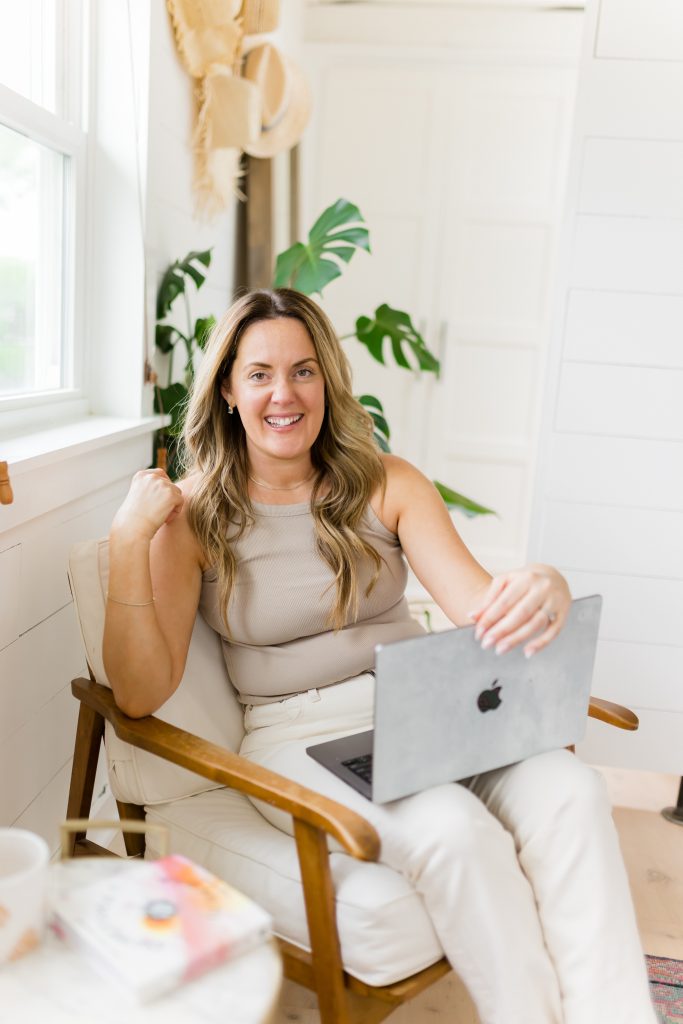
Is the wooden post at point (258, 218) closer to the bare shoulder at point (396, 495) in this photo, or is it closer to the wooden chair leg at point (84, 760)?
the bare shoulder at point (396, 495)

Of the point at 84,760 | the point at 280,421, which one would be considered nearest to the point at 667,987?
the point at 84,760

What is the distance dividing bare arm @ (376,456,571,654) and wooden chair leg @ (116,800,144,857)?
0.62 m

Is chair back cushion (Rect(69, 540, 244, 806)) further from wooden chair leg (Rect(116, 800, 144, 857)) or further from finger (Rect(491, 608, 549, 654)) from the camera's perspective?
finger (Rect(491, 608, 549, 654))

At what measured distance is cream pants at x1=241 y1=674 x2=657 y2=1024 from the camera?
4.02 ft

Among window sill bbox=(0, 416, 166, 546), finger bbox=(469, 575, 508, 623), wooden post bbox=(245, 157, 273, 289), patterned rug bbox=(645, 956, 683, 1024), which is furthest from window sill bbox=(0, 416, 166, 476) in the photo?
patterned rug bbox=(645, 956, 683, 1024)

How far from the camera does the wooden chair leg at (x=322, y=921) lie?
3.97ft

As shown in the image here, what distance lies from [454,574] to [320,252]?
1.04m

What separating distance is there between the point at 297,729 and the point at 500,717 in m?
0.40

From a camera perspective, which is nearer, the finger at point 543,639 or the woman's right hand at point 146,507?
the finger at point 543,639

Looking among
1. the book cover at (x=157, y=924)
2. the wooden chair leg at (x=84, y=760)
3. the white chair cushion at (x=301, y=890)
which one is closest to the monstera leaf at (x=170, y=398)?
the wooden chair leg at (x=84, y=760)

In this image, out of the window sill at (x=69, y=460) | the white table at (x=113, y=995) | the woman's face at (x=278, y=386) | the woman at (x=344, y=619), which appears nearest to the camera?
the white table at (x=113, y=995)

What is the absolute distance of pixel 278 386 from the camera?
158cm

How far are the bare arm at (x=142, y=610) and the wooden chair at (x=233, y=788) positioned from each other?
0.19ft

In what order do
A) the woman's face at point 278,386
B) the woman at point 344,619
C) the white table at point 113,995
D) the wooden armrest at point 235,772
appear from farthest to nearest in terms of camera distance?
1. the woman's face at point 278,386
2. the woman at point 344,619
3. the wooden armrest at point 235,772
4. the white table at point 113,995
